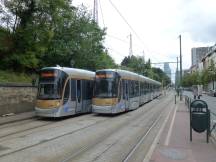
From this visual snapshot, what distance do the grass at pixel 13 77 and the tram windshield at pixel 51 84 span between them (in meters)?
4.85

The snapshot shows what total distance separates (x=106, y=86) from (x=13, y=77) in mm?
7412

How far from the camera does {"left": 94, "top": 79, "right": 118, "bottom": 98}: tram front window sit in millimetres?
24156

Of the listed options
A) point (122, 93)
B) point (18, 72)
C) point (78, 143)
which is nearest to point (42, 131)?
point (78, 143)

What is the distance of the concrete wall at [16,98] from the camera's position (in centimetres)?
2255

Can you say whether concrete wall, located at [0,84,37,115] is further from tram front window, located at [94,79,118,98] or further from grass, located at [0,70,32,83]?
tram front window, located at [94,79,118,98]

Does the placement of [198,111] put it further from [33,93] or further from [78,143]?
[33,93]

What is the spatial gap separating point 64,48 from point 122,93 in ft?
36.9

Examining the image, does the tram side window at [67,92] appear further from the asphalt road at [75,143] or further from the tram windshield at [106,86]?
the asphalt road at [75,143]

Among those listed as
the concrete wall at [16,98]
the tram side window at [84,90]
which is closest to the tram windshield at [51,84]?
the concrete wall at [16,98]

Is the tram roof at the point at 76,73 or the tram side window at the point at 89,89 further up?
the tram roof at the point at 76,73

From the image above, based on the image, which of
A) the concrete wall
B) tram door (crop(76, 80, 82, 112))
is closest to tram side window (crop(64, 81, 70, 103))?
tram door (crop(76, 80, 82, 112))

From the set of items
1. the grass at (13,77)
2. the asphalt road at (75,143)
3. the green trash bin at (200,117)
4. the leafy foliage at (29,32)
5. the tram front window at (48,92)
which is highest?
the leafy foliage at (29,32)

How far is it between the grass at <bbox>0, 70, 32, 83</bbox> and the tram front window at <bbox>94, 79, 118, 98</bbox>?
20.8 ft

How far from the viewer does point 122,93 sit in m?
25.5
